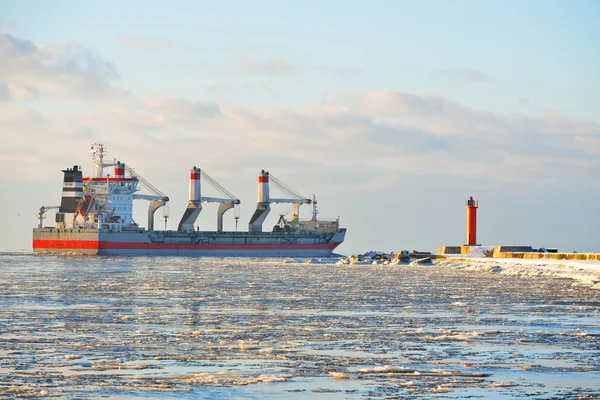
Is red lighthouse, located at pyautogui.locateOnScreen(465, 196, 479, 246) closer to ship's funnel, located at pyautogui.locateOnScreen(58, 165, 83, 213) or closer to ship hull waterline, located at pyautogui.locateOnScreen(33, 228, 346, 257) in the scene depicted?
ship hull waterline, located at pyautogui.locateOnScreen(33, 228, 346, 257)

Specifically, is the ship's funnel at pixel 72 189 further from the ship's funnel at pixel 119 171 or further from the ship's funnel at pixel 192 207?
the ship's funnel at pixel 192 207

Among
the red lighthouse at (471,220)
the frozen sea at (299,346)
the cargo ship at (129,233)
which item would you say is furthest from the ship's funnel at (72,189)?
the frozen sea at (299,346)

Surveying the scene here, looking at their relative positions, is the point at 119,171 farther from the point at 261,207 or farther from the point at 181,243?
the point at 261,207

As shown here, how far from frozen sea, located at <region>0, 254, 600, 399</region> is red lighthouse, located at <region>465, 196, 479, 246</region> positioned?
52711 mm

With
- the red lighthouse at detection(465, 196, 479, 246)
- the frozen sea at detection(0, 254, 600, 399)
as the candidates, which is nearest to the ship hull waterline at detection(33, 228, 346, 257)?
the red lighthouse at detection(465, 196, 479, 246)

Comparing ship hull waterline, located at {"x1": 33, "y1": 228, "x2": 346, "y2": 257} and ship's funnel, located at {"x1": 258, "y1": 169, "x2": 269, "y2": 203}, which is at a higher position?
ship's funnel, located at {"x1": 258, "y1": 169, "x2": 269, "y2": 203}

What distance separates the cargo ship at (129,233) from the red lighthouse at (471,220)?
78.5ft

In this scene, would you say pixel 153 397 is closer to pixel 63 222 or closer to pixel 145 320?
pixel 145 320

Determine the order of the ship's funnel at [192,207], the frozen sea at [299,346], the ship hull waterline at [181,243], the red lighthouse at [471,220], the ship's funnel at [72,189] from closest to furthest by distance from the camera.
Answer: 1. the frozen sea at [299,346]
2. the red lighthouse at [471,220]
3. the ship hull waterline at [181,243]
4. the ship's funnel at [72,189]
5. the ship's funnel at [192,207]

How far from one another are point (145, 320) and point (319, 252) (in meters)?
82.3

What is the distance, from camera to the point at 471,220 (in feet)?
247

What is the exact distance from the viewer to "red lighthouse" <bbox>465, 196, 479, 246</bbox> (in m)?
75.3

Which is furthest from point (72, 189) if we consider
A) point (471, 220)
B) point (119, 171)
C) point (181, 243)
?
point (471, 220)

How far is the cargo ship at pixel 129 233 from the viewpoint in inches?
3533
